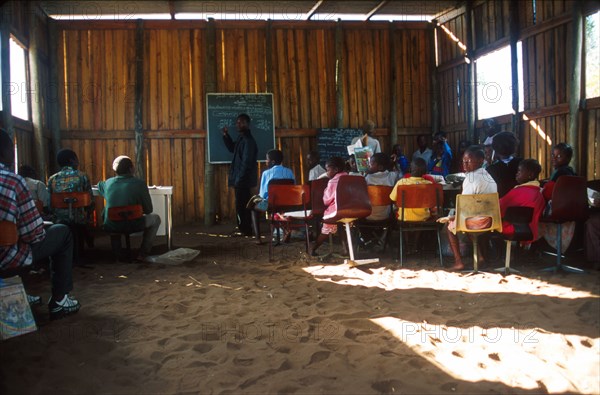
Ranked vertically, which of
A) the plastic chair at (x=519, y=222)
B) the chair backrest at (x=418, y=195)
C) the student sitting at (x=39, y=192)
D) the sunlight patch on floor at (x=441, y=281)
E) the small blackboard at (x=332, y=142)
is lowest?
the sunlight patch on floor at (x=441, y=281)

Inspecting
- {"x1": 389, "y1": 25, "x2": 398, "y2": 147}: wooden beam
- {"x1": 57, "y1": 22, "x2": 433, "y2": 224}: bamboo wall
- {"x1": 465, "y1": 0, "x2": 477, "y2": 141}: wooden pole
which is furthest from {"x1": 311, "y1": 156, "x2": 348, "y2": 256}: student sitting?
{"x1": 389, "y1": 25, "x2": 398, "y2": 147}: wooden beam

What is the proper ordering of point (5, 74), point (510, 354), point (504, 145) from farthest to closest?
point (5, 74) → point (504, 145) → point (510, 354)

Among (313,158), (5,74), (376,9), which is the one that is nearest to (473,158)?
(313,158)

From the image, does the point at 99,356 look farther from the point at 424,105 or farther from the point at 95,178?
the point at 424,105

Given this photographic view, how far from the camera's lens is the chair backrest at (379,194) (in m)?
5.74

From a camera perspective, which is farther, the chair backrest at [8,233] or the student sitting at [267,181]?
the student sitting at [267,181]

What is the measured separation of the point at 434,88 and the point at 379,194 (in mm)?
6490

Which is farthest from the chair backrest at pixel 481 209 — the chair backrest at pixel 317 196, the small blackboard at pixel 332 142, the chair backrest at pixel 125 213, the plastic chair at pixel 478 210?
the small blackboard at pixel 332 142

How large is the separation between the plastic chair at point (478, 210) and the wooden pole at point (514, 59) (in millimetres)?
4613

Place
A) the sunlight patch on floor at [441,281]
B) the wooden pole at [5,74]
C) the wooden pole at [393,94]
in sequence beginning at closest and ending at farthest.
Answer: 1. the sunlight patch on floor at [441,281]
2. the wooden pole at [5,74]
3. the wooden pole at [393,94]

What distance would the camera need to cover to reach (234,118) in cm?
1062

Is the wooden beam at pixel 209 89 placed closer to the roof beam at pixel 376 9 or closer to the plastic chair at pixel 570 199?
the roof beam at pixel 376 9

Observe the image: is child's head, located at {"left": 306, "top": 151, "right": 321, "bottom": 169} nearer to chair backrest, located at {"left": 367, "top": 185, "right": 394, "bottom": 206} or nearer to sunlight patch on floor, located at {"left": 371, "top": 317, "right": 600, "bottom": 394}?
chair backrest, located at {"left": 367, "top": 185, "right": 394, "bottom": 206}

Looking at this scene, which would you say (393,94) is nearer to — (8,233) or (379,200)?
(379,200)
